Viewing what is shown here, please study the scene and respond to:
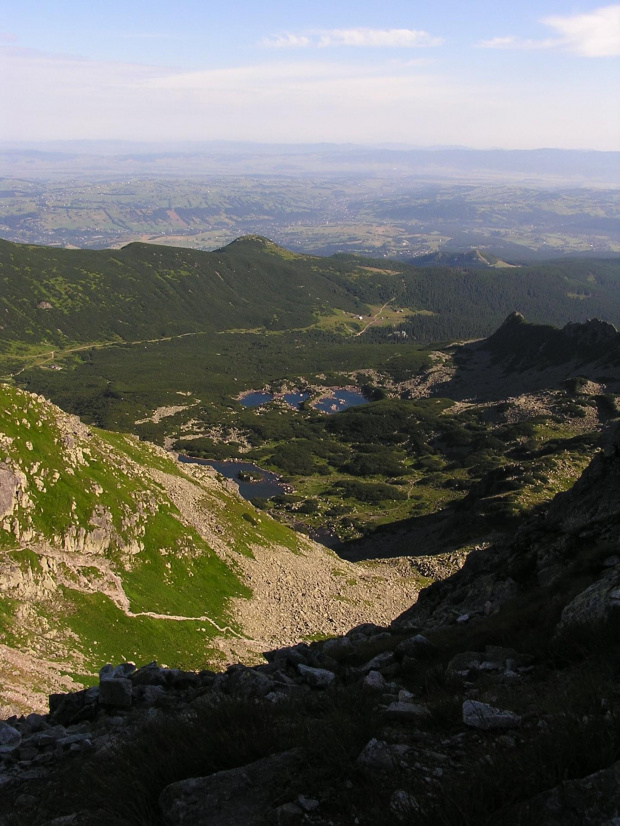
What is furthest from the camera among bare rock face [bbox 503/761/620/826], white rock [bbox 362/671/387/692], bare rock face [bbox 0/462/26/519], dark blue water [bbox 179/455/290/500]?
dark blue water [bbox 179/455/290/500]

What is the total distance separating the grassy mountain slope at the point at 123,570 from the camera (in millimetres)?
45906

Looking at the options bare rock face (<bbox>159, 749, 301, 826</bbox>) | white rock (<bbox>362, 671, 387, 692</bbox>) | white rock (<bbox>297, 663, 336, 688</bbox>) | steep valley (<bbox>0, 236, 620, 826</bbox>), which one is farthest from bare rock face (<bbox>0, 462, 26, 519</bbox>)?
bare rock face (<bbox>159, 749, 301, 826</bbox>)

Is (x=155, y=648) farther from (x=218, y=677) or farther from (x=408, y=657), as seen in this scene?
(x=408, y=657)

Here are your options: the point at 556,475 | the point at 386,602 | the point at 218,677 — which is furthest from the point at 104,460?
the point at 556,475

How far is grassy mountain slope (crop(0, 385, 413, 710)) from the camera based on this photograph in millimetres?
45906

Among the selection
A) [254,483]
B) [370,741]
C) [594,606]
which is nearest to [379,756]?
[370,741]

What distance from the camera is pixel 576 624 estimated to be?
1598cm

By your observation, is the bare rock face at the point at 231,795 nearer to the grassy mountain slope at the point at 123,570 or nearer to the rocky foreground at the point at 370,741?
the rocky foreground at the point at 370,741

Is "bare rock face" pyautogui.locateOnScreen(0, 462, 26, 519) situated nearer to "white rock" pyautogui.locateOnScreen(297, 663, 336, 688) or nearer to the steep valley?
the steep valley

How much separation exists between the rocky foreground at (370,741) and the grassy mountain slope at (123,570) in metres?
21.5

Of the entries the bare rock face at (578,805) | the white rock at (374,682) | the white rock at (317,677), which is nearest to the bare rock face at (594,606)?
the white rock at (374,682)

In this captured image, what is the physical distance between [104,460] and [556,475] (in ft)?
291

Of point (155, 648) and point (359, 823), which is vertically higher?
point (359, 823)

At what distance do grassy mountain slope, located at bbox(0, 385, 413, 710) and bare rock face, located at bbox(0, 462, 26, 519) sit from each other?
12cm
